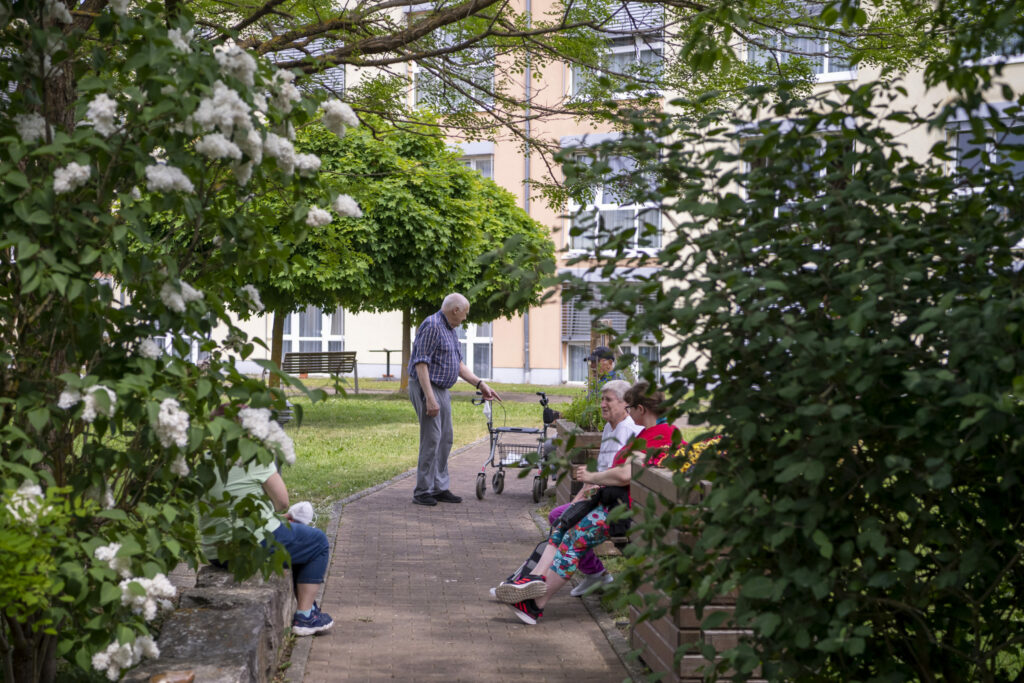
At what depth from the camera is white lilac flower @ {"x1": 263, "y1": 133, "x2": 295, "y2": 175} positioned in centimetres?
337

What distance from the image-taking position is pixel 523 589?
21.7 ft

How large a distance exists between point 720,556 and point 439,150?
1917 cm

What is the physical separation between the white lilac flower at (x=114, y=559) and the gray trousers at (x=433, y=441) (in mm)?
7480

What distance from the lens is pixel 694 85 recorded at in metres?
7.57

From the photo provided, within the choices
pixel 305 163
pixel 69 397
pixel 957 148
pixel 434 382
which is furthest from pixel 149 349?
pixel 434 382

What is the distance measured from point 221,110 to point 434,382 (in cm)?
784

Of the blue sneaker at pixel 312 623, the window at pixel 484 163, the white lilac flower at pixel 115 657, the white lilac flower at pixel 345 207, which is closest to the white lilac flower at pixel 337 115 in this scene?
the white lilac flower at pixel 345 207

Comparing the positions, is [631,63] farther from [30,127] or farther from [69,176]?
[69,176]

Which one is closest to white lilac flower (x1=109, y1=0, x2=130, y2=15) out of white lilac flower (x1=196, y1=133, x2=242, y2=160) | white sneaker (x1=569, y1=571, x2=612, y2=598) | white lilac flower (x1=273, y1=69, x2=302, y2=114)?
white lilac flower (x1=273, y1=69, x2=302, y2=114)

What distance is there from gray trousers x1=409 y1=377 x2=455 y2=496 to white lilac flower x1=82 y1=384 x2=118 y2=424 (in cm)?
→ 757

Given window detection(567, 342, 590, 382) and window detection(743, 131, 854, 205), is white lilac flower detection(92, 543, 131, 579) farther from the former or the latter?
window detection(567, 342, 590, 382)

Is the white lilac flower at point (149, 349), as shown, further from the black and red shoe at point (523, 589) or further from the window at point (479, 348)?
the window at point (479, 348)

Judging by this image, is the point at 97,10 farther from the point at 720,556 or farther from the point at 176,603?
the point at 720,556

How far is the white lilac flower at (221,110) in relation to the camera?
3.11 meters
